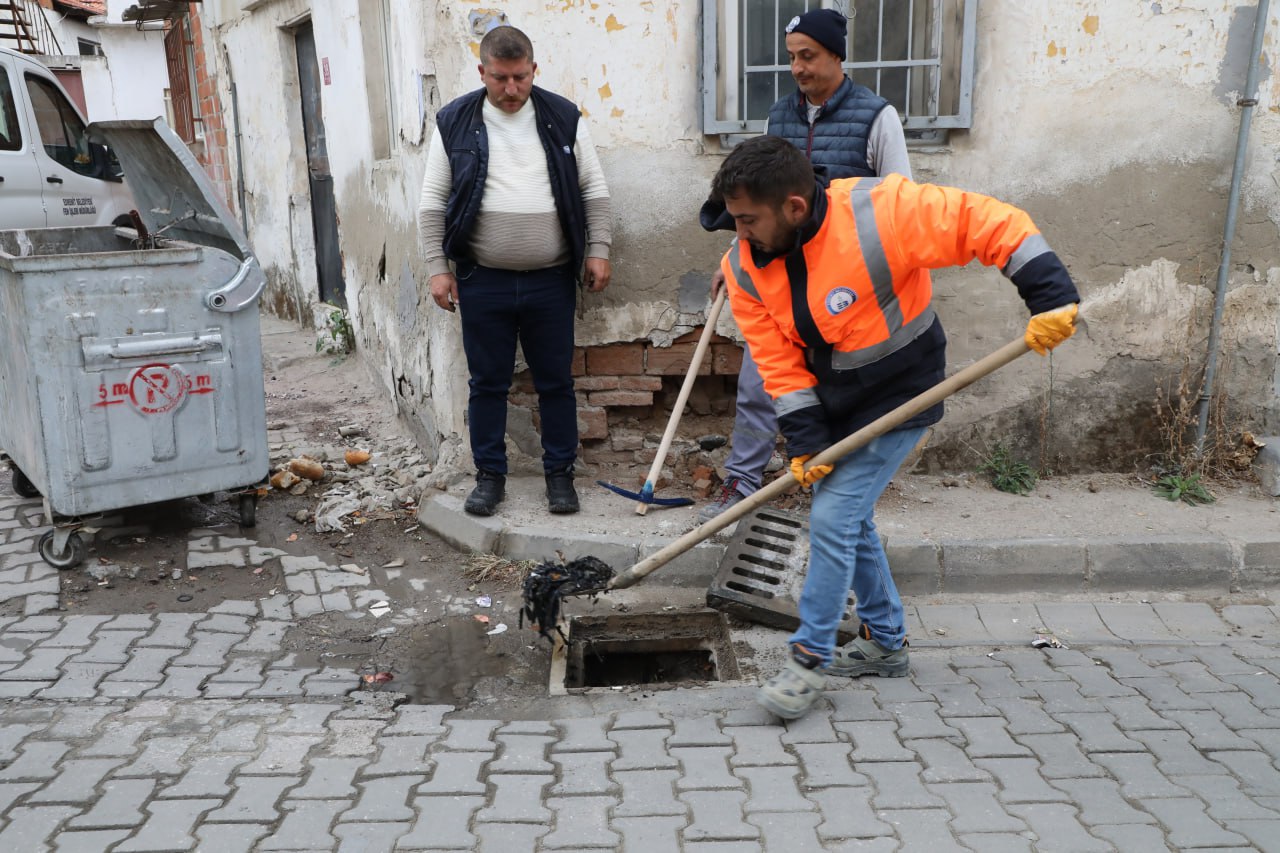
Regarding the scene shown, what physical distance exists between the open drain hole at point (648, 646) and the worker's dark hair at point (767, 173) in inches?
67.9

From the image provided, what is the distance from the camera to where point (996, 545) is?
4254 millimetres

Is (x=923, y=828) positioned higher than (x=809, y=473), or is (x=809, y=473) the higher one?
(x=809, y=473)

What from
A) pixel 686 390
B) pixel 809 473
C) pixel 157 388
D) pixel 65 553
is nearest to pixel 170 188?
pixel 157 388

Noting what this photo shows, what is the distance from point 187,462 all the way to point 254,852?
2.34 m

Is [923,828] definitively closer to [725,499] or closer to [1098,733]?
[1098,733]

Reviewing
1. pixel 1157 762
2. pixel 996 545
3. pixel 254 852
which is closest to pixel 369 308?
pixel 996 545

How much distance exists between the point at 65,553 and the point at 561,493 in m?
2.02

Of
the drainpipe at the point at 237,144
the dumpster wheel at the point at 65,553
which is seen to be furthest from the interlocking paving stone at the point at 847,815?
the drainpipe at the point at 237,144

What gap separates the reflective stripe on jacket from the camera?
114 inches

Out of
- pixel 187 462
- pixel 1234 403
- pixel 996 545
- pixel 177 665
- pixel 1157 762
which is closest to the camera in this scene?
pixel 1157 762

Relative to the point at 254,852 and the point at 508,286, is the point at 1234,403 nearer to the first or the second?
the point at 508,286

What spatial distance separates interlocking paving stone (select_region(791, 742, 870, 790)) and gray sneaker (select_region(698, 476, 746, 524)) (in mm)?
1528

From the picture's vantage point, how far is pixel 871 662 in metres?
3.56

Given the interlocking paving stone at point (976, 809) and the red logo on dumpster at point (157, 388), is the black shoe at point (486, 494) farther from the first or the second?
the interlocking paving stone at point (976, 809)
